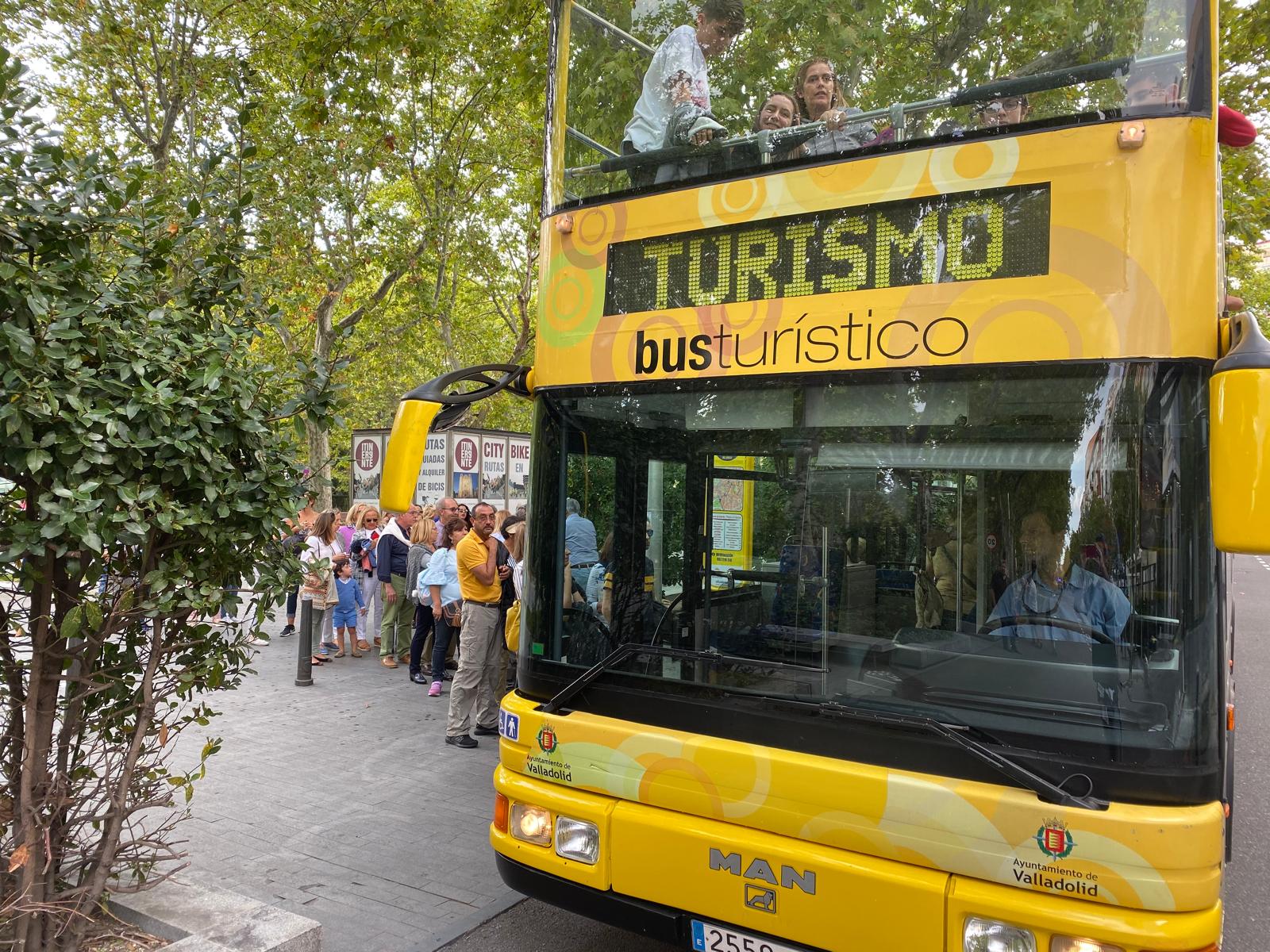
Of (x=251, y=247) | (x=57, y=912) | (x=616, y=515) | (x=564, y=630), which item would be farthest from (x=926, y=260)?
(x=57, y=912)

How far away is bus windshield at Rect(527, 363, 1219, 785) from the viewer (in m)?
2.65

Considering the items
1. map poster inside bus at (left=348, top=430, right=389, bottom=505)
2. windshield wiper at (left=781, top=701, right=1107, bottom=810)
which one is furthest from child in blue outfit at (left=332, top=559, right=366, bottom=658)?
windshield wiper at (left=781, top=701, right=1107, bottom=810)

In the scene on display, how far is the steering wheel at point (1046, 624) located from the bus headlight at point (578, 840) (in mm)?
1573

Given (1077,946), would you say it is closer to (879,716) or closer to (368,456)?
(879,716)

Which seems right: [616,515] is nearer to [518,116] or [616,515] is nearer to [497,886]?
[497,886]

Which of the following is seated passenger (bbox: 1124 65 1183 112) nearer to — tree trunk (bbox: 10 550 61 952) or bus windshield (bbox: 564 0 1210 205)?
Answer: bus windshield (bbox: 564 0 1210 205)

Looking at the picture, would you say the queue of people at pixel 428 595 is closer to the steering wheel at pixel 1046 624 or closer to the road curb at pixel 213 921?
the road curb at pixel 213 921

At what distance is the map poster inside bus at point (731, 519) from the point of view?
132 inches

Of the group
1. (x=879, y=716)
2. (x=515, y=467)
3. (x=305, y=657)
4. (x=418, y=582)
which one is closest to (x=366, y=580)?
(x=305, y=657)

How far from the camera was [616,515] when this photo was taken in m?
3.64

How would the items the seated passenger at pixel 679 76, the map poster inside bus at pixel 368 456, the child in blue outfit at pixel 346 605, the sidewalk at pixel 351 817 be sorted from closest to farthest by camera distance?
the seated passenger at pixel 679 76
the sidewalk at pixel 351 817
the child in blue outfit at pixel 346 605
the map poster inside bus at pixel 368 456

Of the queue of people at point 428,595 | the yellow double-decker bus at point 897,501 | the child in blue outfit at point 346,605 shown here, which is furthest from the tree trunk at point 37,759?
the child in blue outfit at point 346,605

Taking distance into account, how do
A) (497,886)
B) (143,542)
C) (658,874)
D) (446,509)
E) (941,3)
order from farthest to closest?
(446,509) → (497,886) → (941,3) → (658,874) → (143,542)

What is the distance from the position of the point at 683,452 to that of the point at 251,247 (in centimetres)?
195
